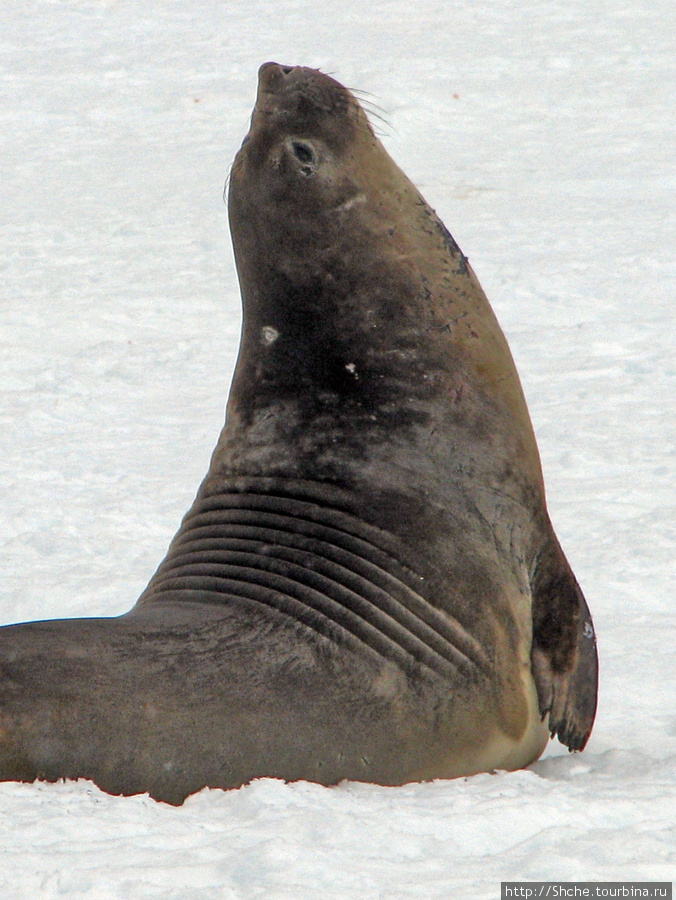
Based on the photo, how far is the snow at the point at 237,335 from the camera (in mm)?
2701

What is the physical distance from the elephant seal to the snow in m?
0.15

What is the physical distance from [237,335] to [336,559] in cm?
473

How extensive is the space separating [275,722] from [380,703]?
0.31 m

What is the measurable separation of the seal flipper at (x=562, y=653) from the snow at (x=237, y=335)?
116 millimetres

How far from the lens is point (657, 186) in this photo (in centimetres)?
1003

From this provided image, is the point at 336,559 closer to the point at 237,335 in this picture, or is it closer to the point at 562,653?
the point at 562,653

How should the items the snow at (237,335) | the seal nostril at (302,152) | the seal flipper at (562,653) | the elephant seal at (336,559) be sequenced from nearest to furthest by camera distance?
the snow at (237,335) < the elephant seal at (336,559) < the seal flipper at (562,653) < the seal nostril at (302,152)

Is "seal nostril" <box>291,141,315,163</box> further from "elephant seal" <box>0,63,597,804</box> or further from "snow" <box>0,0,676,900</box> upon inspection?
"snow" <box>0,0,676,900</box>

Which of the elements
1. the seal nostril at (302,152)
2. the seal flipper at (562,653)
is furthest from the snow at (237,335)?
the seal nostril at (302,152)

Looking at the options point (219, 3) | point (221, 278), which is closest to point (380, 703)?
point (221, 278)

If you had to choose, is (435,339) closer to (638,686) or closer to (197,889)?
(638,686)

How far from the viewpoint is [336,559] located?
11.9 ft

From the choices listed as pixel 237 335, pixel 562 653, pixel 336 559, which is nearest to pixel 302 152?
pixel 336 559

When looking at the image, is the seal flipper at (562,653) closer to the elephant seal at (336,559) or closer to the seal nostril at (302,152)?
the elephant seal at (336,559)
